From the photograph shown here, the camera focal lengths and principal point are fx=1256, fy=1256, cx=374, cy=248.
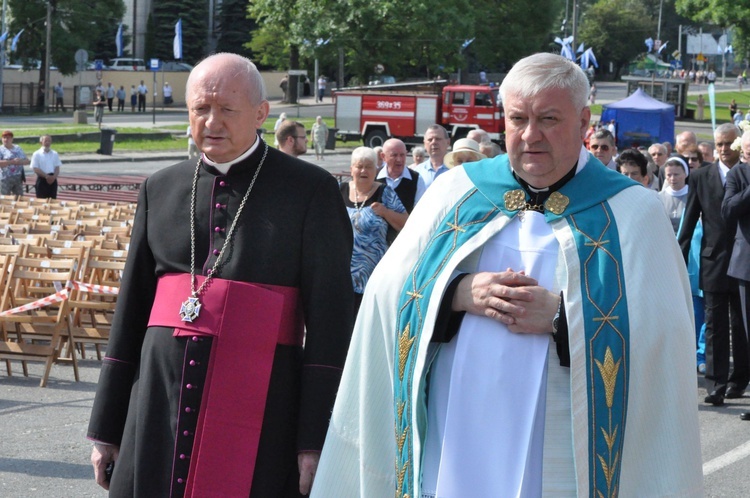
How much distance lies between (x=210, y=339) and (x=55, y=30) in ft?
195

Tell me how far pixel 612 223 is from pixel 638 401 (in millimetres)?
484

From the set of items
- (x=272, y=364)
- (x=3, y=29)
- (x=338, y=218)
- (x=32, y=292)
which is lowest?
(x=32, y=292)

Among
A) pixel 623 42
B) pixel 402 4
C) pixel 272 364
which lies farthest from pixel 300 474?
pixel 623 42

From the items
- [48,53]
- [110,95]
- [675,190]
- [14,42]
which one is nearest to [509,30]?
[110,95]

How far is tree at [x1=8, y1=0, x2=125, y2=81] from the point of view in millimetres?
60062

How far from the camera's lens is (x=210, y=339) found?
3.84 meters

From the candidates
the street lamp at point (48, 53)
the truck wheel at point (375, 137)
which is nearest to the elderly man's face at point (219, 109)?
the truck wheel at point (375, 137)

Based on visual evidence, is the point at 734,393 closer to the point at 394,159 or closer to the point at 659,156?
the point at 394,159

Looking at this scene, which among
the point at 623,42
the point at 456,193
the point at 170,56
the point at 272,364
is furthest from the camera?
the point at 623,42

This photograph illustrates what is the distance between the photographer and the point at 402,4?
191 feet

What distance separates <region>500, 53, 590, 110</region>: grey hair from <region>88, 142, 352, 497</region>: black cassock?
0.86 metres

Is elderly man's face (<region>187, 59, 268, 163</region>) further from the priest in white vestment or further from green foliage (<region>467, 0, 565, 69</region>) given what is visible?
green foliage (<region>467, 0, 565, 69</region>)

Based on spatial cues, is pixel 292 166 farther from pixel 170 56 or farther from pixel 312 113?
pixel 170 56

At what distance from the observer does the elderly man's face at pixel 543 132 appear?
3316 mm
